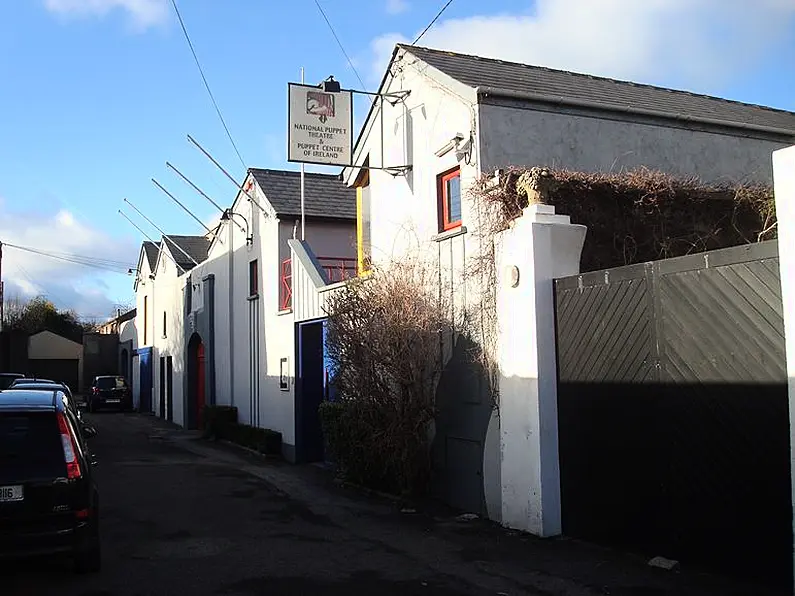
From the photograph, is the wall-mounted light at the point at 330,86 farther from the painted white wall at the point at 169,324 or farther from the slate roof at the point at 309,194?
the painted white wall at the point at 169,324

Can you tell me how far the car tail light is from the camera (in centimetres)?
701

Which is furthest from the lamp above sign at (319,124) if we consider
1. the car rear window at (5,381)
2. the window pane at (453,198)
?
the car rear window at (5,381)

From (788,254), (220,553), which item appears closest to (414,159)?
(220,553)

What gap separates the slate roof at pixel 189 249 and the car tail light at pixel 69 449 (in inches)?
942

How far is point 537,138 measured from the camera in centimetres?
1102

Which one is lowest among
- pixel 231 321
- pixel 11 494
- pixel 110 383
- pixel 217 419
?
pixel 217 419

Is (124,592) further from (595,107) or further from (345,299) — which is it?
(595,107)

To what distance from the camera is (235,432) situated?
21203 mm

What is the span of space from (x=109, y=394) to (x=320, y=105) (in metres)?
29.0

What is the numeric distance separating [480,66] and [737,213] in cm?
443

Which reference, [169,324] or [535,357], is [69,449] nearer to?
[535,357]

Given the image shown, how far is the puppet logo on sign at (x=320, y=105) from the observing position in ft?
43.2

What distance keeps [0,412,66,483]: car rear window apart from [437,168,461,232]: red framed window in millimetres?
5996

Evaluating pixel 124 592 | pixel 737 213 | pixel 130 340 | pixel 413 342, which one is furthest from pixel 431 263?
pixel 130 340
